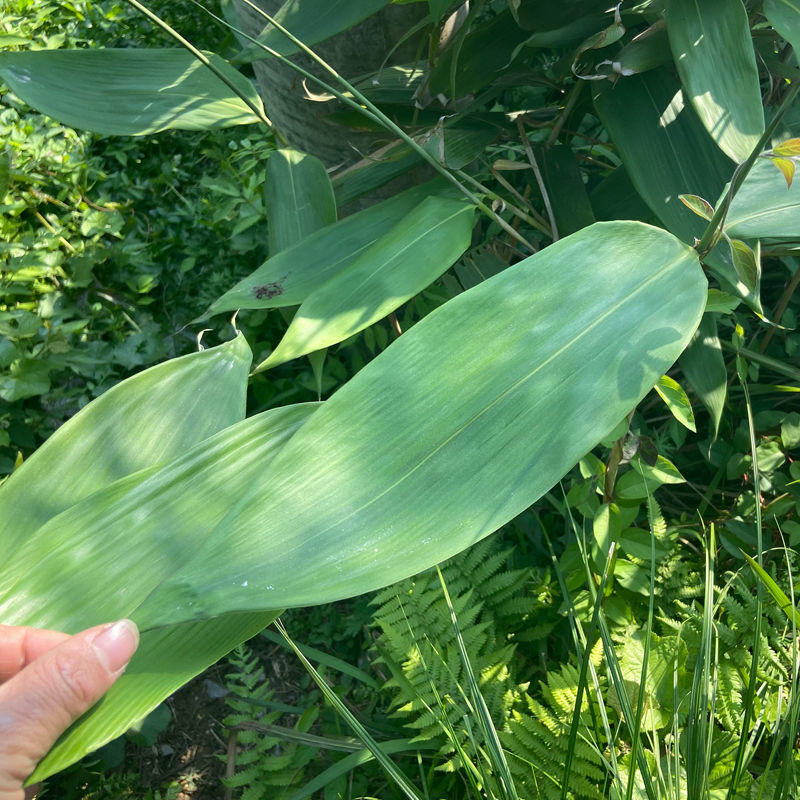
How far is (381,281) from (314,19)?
329mm

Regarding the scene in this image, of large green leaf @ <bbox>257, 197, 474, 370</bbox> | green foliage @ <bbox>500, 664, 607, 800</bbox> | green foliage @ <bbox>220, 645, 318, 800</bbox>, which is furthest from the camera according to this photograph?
green foliage @ <bbox>220, 645, 318, 800</bbox>

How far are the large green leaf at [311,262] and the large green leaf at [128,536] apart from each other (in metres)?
0.22

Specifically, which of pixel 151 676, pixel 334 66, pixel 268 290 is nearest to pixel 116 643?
pixel 151 676

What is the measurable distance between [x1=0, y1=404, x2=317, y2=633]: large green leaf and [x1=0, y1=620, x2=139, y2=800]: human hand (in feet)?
0.07

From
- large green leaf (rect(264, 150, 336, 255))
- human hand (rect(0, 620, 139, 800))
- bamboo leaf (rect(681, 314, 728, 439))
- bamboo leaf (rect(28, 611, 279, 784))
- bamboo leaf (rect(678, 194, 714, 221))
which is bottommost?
bamboo leaf (rect(681, 314, 728, 439))

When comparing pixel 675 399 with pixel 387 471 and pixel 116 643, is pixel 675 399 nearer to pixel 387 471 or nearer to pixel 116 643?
pixel 387 471

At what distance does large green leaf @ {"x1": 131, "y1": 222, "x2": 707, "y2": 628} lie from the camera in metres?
0.40

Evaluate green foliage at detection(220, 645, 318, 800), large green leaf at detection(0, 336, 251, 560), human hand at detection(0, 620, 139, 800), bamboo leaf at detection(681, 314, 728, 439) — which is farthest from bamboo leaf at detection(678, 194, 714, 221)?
green foliage at detection(220, 645, 318, 800)

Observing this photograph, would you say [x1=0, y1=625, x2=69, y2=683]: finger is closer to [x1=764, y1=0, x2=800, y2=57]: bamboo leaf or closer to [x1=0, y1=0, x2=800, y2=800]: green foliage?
[x1=0, y1=0, x2=800, y2=800]: green foliage

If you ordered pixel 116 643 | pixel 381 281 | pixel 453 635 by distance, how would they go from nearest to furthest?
pixel 116 643, pixel 381 281, pixel 453 635

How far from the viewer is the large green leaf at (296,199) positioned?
83 cm

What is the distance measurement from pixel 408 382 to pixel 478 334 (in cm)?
6

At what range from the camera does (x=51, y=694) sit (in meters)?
0.47

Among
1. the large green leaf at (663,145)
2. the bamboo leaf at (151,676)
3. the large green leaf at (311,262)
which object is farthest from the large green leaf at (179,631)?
the large green leaf at (663,145)
